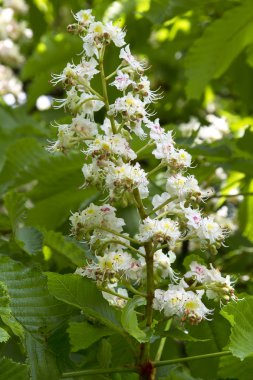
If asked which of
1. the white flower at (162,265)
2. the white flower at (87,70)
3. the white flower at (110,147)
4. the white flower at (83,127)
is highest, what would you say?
the white flower at (87,70)

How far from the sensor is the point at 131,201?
47.8 inches

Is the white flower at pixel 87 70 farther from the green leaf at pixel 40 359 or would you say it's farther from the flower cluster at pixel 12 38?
the flower cluster at pixel 12 38

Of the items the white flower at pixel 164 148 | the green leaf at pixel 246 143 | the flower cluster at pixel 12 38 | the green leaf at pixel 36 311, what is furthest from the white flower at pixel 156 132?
the flower cluster at pixel 12 38

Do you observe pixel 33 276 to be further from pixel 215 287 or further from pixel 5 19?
pixel 5 19

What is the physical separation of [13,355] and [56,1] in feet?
5.67

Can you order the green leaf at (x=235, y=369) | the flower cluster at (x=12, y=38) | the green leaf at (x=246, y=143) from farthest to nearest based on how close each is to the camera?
1. the flower cluster at (x=12, y=38)
2. the green leaf at (x=246, y=143)
3. the green leaf at (x=235, y=369)

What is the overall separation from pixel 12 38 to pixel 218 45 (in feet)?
6.61

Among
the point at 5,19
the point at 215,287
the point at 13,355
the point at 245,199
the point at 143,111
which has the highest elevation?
the point at 5,19

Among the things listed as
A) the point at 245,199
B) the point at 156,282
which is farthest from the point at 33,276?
the point at 245,199

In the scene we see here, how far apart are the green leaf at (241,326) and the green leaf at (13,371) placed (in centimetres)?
33

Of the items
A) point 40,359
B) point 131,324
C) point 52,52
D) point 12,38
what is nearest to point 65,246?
point 40,359

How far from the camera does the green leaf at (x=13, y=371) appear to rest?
46.8 inches

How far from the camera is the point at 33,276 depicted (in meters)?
1.33

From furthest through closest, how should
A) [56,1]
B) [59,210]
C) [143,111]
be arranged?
[56,1] → [59,210] → [143,111]
